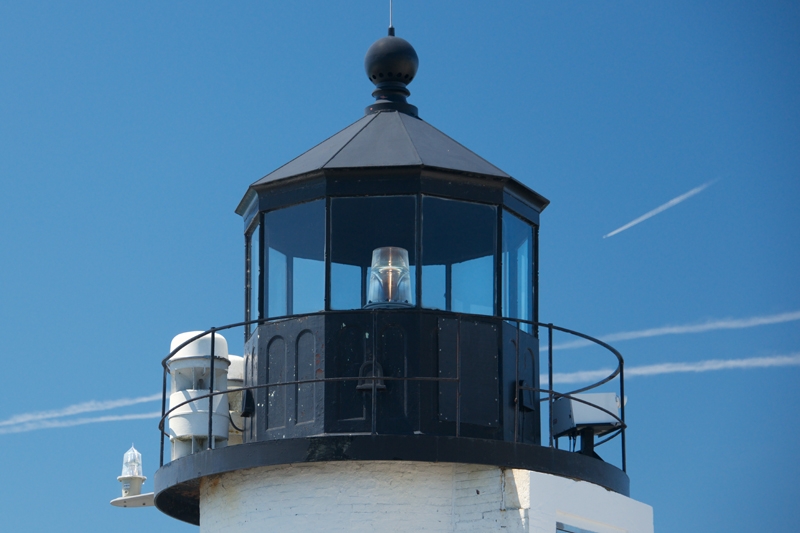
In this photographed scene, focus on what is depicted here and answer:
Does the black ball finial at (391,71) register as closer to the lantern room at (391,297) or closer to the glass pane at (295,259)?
the lantern room at (391,297)

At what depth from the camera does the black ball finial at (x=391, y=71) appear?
17109 mm

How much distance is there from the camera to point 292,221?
631 inches

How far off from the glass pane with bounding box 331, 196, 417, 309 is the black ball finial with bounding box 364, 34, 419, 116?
1961 millimetres

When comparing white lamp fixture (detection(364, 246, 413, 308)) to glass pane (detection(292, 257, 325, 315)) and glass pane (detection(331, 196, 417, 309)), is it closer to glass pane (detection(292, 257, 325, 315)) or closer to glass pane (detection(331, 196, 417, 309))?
glass pane (detection(331, 196, 417, 309))

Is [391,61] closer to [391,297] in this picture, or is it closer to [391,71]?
[391,71]

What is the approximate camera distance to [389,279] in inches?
613

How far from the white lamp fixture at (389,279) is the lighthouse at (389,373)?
0.01m

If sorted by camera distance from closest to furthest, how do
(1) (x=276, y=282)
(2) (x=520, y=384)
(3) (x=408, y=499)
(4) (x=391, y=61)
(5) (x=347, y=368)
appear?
(3) (x=408, y=499), (5) (x=347, y=368), (2) (x=520, y=384), (1) (x=276, y=282), (4) (x=391, y=61)

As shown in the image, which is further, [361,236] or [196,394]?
[196,394]

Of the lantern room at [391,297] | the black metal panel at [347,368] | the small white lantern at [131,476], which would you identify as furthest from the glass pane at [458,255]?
the small white lantern at [131,476]

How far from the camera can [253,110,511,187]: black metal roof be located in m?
15.7

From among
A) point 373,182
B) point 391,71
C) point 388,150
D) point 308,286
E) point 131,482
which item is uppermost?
point 391,71

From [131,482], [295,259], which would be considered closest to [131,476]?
[131,482]

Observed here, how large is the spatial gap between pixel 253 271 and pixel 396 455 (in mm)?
2927
